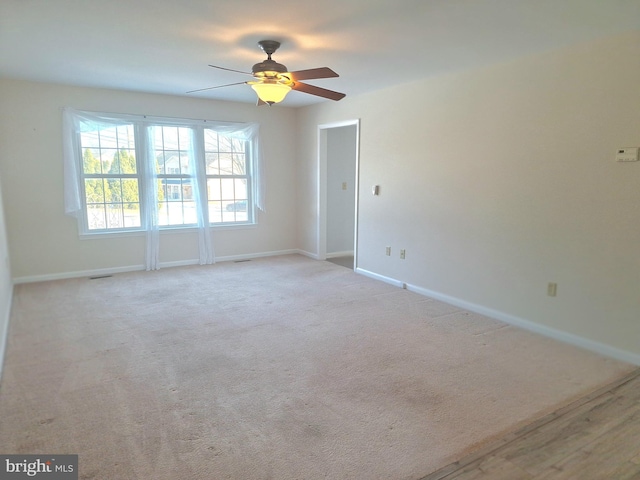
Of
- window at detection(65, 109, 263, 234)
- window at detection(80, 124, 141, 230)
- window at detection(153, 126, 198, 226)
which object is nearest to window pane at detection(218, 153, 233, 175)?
window at detection(65, 109, 263, 234)

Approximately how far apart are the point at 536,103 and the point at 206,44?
2839mm

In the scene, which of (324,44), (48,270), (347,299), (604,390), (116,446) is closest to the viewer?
(116,446)

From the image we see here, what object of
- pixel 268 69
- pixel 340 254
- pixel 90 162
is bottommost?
pixel 340 254

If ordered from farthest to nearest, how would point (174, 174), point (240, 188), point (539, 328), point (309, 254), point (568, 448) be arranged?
point (309, 254) < point (240, 188) < point (174, 174) < point (539, 328) < point (568, 448)

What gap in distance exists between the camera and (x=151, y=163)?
18.4 feet

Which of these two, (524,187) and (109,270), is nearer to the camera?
(524,187)

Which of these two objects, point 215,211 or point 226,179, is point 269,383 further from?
point 226,179

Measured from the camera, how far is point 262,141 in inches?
257

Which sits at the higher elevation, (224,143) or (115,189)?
(224,143)

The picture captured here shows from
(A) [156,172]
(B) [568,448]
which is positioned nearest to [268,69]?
(B) [568,448]

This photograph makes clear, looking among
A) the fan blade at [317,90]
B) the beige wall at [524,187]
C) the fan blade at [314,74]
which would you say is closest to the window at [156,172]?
the beige wall at [524,187]

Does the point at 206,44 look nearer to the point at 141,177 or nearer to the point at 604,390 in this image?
the point at 141,177

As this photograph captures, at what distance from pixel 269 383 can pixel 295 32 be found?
8.27 feet

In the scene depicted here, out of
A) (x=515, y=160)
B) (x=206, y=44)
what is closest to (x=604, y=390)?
(x=515, y=160)
